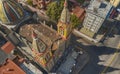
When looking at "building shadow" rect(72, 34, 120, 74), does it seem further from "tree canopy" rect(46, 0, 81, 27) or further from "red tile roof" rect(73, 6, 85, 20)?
"red tile roof" rect(73, 6, 85, 20)

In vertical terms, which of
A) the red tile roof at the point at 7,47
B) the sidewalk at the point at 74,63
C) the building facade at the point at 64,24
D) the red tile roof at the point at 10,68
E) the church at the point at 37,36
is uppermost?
the building facade at the point at 64,24

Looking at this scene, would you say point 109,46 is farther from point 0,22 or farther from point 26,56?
point 0,22

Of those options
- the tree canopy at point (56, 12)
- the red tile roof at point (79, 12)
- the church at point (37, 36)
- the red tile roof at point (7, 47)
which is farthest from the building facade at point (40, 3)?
the red tile roof at point (7, 47)

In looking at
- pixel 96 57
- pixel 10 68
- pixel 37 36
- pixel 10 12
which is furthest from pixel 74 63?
pixel 10 12

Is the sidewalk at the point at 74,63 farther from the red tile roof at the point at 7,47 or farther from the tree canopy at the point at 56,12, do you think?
the red tile roof at the point at 7,47

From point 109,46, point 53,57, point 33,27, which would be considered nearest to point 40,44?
point 53,57

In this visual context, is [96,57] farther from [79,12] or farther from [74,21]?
[79,12]

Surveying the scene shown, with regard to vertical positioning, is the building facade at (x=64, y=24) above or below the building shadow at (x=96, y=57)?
above
